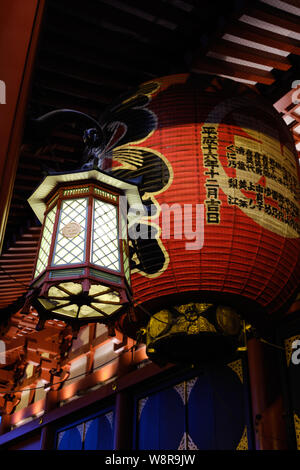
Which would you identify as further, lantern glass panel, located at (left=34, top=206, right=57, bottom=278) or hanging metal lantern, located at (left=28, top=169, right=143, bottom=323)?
lantern glass panel, located at (left=34, top=206, right=57, bottom=278)

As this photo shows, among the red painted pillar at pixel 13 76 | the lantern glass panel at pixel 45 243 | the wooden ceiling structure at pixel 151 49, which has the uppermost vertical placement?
the wooden ceiling structure at pixel 151 49

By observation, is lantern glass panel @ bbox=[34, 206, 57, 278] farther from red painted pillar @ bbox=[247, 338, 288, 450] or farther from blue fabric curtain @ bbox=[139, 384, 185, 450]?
blue fabric curtain @ bbox=[139, 384, 185, 450]

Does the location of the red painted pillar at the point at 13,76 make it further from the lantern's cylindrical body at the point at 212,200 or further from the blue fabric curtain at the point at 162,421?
the blue fabric curtain at the point at 162,421

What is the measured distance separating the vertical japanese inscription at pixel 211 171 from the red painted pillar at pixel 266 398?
292cm

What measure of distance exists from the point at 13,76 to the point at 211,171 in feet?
5.65

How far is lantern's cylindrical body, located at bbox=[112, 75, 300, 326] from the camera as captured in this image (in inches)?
106

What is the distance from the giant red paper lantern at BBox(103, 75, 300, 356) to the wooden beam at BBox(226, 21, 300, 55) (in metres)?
0.70

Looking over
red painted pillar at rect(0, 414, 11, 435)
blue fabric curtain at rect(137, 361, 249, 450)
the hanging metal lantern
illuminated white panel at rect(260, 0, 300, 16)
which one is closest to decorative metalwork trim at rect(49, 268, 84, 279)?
the hanging metal lantern

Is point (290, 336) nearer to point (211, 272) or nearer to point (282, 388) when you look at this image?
point (282, 388)

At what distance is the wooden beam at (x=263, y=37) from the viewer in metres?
3.60

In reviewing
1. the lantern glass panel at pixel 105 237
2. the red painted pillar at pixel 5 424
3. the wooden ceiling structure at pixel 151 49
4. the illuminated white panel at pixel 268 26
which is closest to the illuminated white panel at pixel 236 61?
the wooden ceiling structure at pixel 151 49

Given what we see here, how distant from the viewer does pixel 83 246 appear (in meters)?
2.38
